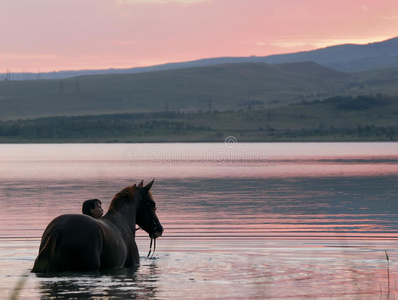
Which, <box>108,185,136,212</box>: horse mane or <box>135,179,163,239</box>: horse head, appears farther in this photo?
<box>135,179,163,239</box>: horse head

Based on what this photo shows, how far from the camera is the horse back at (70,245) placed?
12.5 m

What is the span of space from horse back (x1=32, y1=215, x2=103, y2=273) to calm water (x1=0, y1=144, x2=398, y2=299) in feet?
0.66

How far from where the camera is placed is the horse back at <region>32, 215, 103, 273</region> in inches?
492

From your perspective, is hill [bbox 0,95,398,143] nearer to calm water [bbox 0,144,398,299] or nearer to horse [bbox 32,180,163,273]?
calm water [bbox 0,144,398,299]

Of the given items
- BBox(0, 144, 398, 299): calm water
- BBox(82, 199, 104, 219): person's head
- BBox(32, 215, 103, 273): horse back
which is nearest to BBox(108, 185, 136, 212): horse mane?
BBox(82, 199, 104, 219): person's head

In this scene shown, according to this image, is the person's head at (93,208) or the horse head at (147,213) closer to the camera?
the person's head at (93,208)

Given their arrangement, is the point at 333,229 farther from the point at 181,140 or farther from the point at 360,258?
the point at 181,140

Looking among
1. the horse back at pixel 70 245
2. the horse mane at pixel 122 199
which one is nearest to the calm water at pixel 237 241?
the horse back at pixel 70 245

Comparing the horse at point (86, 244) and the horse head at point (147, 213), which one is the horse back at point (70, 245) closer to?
the horse at point (86, 244)

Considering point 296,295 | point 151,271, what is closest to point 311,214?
point 151,271

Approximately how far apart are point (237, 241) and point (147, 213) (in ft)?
15.7

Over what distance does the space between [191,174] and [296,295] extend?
39712 millimetres

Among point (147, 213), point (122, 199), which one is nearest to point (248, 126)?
point (147, 213)

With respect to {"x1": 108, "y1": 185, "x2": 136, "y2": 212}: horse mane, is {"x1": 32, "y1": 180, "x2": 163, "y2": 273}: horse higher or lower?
Result: lower
